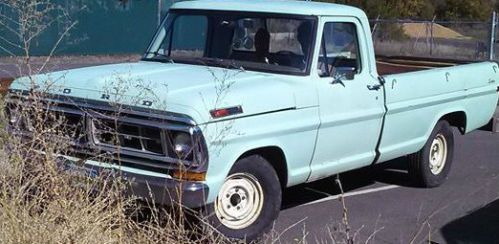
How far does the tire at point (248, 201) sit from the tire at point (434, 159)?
271 centimetres

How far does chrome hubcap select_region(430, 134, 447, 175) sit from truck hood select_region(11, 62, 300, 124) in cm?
273

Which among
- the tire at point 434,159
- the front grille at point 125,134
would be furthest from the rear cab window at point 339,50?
the front grille at point 125,134

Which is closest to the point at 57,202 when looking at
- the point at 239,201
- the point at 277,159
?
the point at 239,201

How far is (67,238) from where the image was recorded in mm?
4320

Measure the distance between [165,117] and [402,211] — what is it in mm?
3075

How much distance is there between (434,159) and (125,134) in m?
4.19

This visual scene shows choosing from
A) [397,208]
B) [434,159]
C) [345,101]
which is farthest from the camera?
[434,159]

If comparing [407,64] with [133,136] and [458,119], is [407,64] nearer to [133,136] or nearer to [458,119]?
[458,119]

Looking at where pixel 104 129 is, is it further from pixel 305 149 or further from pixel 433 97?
pixel 433 97

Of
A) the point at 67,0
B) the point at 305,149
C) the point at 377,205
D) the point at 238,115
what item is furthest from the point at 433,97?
the point at 67,0

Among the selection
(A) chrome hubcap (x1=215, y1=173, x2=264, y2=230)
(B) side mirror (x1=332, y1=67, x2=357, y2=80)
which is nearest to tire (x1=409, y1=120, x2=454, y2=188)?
(B) side mirror (x1=332, y1=67, x2=357, y2=80)

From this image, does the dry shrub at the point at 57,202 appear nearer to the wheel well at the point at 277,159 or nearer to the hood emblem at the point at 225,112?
the hood emblem at the point at 225,112

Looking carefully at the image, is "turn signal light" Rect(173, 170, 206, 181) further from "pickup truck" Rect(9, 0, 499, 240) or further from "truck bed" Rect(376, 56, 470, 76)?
"truck bed" Rect(376, 56, 470, 76)

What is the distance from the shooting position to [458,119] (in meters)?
8.84
